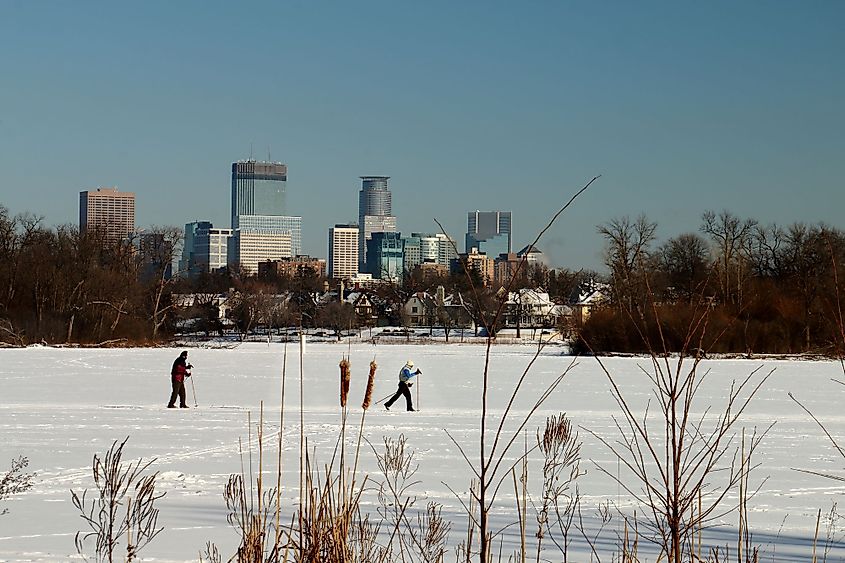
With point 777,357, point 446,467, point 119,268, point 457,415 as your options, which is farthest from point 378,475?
point 119,268

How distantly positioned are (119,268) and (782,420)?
53.6 m

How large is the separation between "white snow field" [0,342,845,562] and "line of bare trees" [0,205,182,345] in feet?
72.6

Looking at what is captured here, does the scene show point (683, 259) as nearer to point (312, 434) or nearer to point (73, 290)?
point (73, 290)

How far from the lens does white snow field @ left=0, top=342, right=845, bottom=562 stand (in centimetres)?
929

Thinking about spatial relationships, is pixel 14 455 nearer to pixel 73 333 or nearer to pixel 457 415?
pixel 457 415

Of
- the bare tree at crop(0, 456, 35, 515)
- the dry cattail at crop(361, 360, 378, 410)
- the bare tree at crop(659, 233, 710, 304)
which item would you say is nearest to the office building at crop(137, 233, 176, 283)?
the bare tree at crop(659, 233, 710, 304)

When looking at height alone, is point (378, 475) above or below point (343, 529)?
below

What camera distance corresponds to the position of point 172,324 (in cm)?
6788

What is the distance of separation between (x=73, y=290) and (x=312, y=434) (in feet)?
158

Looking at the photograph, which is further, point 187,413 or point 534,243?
point 187,413

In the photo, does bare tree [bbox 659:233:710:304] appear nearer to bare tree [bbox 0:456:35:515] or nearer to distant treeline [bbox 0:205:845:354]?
distant treeline [bbox 0:205:845:354]

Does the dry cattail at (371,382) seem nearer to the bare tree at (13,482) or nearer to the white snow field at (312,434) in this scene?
the white snow field at (312,434)

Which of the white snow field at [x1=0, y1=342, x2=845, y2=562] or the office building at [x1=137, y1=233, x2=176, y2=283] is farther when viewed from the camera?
the office building at [x1=137, y1=233, x2=176, y2=283]

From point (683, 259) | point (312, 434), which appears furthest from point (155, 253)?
point (312, 434)
